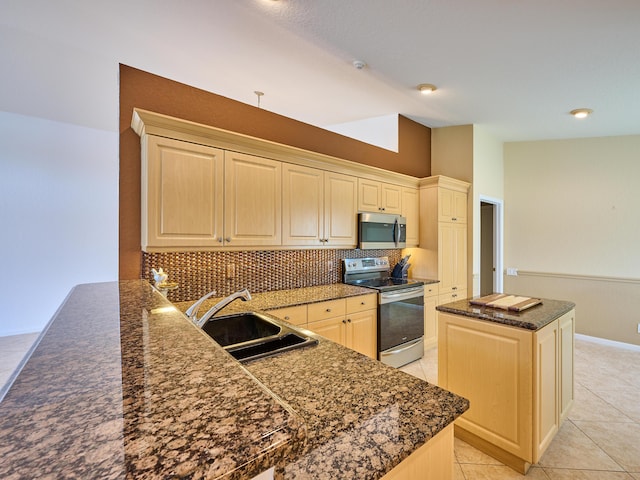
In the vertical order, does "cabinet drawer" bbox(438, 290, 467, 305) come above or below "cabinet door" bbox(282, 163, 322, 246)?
below

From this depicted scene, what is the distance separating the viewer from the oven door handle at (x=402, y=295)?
122 inches

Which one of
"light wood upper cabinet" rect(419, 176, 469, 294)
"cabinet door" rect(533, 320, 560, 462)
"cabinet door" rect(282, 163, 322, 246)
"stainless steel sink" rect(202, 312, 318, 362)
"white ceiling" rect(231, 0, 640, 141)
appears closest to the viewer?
"stainless steel sink" rect(202, 312, 318, 362)

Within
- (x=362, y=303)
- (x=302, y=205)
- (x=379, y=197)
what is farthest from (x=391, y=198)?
(x=362, y=303)

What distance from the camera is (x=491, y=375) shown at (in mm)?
1921

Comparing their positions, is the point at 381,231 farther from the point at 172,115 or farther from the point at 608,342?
the point at 608,342

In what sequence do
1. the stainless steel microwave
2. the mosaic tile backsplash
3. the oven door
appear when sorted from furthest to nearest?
the stainless steel microwave < the oven door < the mosaic tile backsplash

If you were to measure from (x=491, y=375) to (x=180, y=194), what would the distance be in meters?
2.48

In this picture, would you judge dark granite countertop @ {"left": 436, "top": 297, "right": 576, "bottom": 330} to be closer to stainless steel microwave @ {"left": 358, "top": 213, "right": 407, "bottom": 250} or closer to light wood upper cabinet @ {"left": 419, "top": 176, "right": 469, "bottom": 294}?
stainless steel microwave @ {"left": 358, "top": 213, "right": 407, "bottom": 250}

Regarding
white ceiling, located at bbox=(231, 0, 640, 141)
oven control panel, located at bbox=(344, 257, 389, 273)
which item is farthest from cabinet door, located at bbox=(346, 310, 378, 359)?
white ceiling, located at bbox=(231, 0, 640, 141)

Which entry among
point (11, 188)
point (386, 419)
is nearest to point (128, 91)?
point (386, 419)

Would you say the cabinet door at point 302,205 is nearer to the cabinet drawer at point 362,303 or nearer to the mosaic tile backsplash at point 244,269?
A: the mosaic tile backsplash at point 244,269

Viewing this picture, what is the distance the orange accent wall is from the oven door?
178 centimetres

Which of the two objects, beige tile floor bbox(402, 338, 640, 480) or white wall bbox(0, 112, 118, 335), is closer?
beige tile floor bbox(402, 338, 640, 480)

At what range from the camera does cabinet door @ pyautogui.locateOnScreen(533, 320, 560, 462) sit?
1770mm
